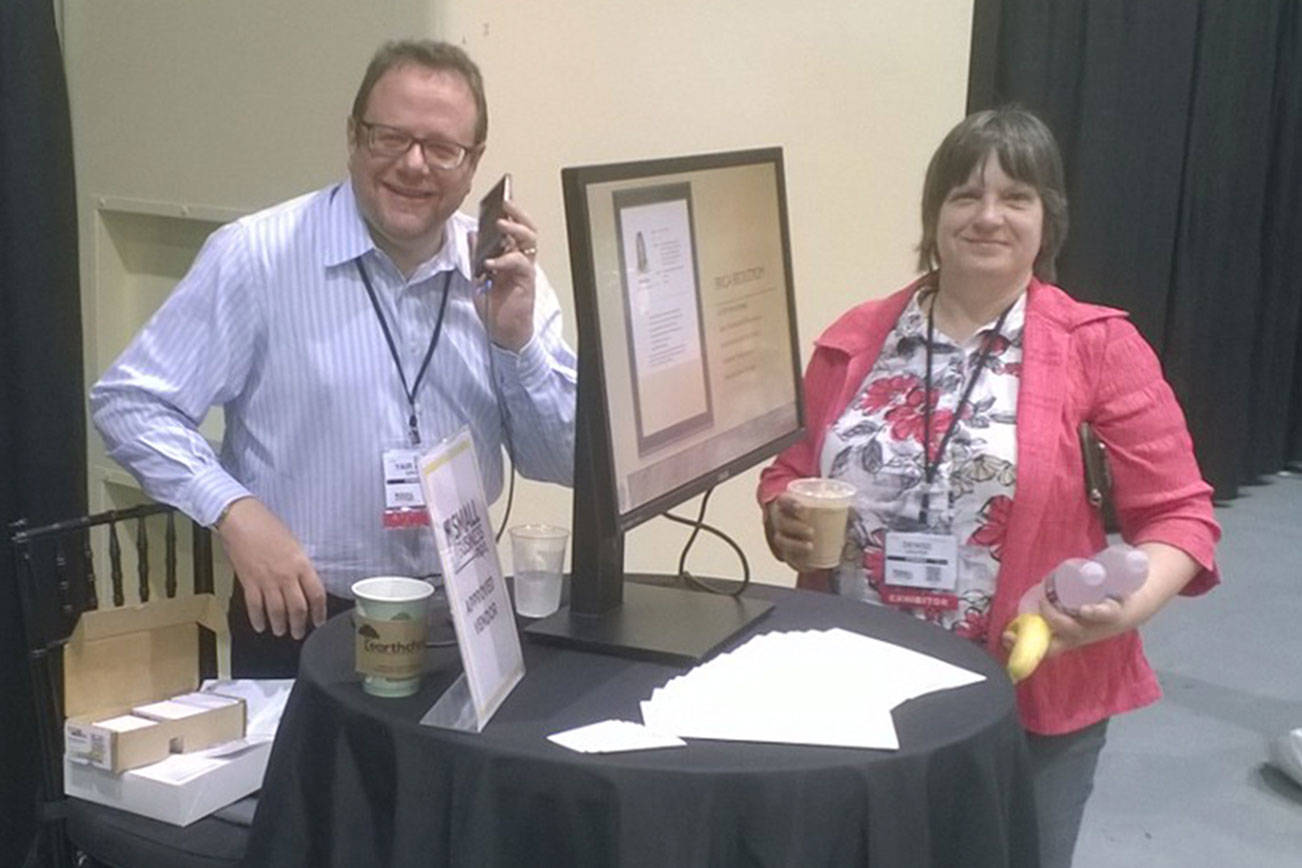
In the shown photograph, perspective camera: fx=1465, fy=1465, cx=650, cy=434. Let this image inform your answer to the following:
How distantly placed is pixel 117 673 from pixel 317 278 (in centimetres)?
57

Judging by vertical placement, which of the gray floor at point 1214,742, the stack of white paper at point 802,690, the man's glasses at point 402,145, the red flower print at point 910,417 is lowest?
the gray floor at point 1214,742

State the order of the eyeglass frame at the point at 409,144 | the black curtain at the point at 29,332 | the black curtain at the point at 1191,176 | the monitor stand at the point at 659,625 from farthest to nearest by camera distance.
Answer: the black curtain at the point at 1191,176, the black curtain at the point at 29,332, the eyeglass frame at the point at 409,144, the monitor stand at the point at 659,625

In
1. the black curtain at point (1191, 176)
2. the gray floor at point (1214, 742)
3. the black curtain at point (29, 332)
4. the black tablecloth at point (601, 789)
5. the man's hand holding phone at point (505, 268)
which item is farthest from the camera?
the black curtain at point (1191, 176)

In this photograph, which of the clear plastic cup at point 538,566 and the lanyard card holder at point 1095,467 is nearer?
the clear plastic cup at point 538,566

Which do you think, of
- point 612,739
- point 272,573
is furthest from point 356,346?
point 612,739

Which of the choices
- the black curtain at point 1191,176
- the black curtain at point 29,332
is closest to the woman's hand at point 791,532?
the black curtain at point 29,332

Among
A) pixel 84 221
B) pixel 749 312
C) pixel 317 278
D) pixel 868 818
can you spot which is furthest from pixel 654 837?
pixel 84 221

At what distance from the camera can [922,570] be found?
1847 mm

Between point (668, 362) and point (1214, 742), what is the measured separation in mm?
2639

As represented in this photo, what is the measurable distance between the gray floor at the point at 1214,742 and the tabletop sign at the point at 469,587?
1.90 meters

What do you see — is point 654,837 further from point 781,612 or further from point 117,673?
point 117,673

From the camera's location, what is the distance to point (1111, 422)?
73.5 inches

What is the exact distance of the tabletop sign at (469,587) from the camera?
4.42ft

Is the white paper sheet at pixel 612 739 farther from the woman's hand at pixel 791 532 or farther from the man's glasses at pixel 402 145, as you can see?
the man's glasses at pixel 402 145
